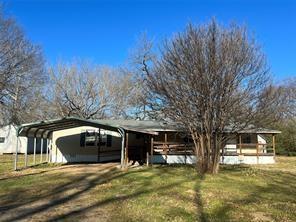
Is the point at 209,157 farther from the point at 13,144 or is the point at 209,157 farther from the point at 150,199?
the point at 13,144

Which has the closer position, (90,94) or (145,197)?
(145,197)

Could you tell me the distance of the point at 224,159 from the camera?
25375 millimetres

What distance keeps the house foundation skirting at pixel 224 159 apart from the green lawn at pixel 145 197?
7.88 metres

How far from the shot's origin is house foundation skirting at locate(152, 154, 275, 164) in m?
24.6

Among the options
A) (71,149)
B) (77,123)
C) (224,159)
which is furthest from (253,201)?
(71,149)

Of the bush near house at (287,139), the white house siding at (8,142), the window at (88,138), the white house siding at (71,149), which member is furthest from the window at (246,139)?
the white house siding at (8,142)

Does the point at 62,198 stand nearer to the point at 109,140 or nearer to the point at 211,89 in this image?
the point at 211,89

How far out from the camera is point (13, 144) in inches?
1588

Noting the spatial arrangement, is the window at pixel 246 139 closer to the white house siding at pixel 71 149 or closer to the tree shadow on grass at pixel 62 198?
the white house siding at pixel 71 149

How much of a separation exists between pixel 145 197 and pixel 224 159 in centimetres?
1530

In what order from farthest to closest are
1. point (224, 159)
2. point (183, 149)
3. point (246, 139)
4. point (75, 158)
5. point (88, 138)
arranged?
point (246, 139)
point (224, 159)
point (183, 149)
point (88, 138)
point (75, 158)

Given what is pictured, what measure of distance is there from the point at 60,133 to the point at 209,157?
1145 centimetres

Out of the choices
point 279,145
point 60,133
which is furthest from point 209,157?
point 279,145

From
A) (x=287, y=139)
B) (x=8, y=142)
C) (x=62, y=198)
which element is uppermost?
(x=287, y=139)
